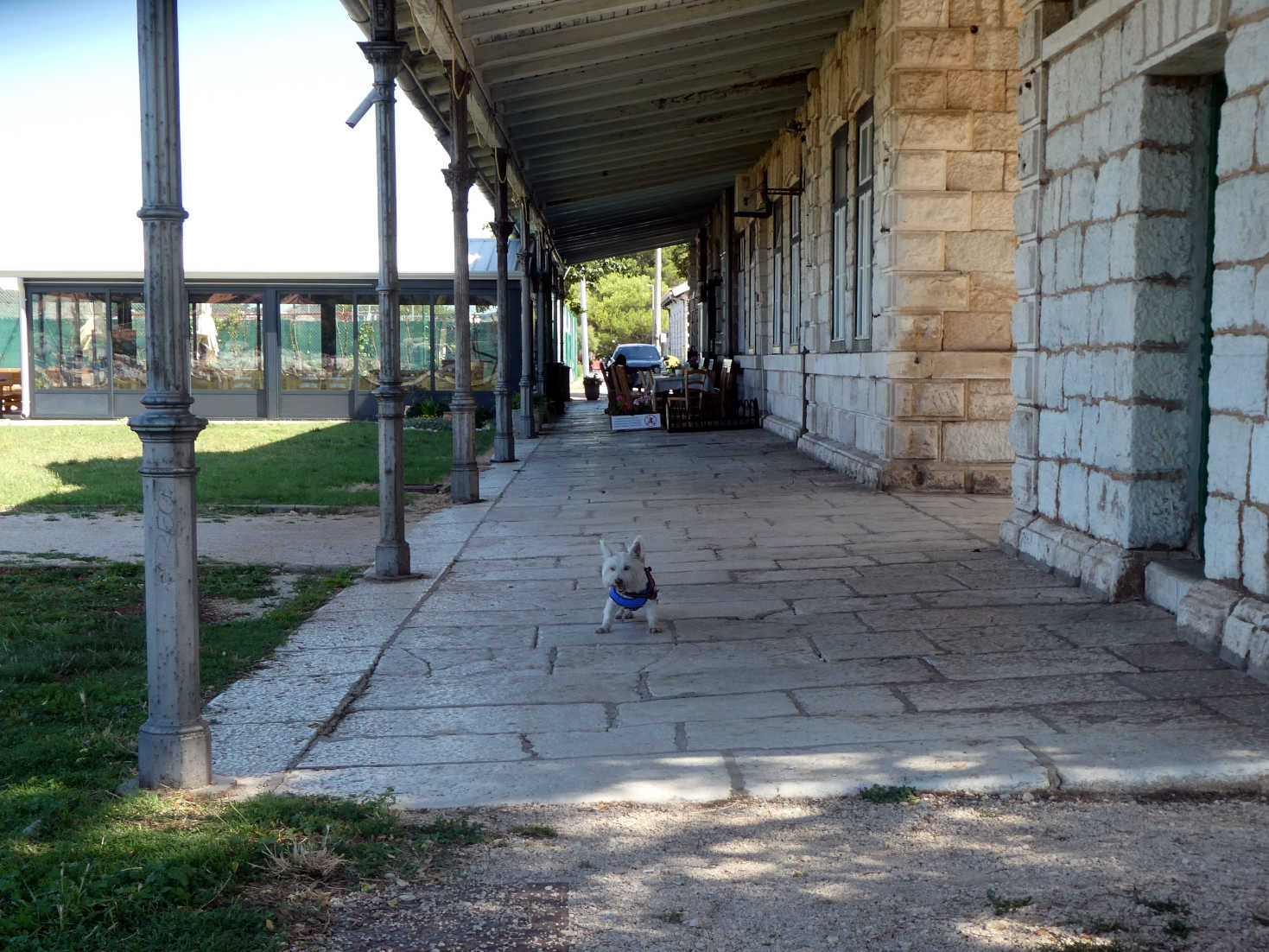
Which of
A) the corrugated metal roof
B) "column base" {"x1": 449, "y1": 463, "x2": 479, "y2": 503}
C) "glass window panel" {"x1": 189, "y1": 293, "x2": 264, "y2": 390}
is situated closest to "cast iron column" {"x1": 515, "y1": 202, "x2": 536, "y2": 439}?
the corrugated metal roof

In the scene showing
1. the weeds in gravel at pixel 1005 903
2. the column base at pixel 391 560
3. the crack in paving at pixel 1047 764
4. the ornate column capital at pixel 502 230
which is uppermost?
the ornate column capital at pixel 502 230

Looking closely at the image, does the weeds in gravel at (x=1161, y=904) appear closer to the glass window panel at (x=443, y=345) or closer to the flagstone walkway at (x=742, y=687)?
the flagstone walkway at (x=742, y=687)

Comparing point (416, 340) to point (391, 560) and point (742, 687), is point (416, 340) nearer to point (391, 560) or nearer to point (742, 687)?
point (391, 560)

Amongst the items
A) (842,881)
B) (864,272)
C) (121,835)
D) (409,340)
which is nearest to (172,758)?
(121,835)

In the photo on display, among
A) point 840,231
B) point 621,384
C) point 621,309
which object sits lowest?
point 621,384

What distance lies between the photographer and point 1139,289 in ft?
20.2

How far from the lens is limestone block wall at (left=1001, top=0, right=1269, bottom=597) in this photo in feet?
16.8

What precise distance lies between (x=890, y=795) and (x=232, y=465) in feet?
42.6

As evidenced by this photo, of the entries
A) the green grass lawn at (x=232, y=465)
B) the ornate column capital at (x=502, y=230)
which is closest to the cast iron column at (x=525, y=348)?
the green grass lawn at (x=232, y=465)

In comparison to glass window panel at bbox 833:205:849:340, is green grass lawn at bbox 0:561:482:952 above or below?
below

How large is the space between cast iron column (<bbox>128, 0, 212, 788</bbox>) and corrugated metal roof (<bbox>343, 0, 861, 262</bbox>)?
17.5 feet

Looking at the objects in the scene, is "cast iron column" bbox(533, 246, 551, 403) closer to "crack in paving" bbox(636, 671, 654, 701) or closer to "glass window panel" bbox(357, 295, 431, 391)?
"glass window panel" bbox(357, 295, 431, 391)

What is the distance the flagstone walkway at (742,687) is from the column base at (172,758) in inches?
7.3

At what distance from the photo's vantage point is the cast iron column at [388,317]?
7.37m
